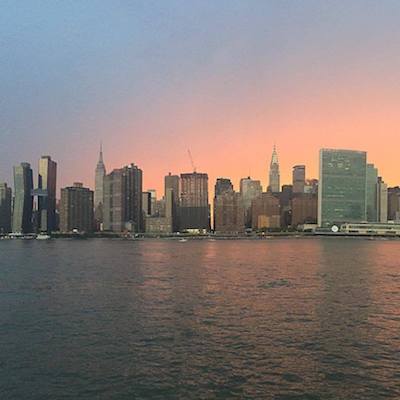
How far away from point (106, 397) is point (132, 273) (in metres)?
70.3

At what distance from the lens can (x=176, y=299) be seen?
61.7m

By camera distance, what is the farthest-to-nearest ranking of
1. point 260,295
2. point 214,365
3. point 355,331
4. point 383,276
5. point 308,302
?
point 383,276 → point 260,295 → point 308,302 → point 355,331 → point 214,365

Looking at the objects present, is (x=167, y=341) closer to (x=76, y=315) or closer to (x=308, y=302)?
(x=76, y=315)

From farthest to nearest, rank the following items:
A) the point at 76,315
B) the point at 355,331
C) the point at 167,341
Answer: the point at 76,315 → the point at 355,331 → the point at 167,341

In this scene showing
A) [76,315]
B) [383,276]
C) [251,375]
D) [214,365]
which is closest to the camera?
[251,375]

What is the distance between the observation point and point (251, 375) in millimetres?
31984

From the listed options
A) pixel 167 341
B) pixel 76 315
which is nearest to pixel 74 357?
pixel 167 341

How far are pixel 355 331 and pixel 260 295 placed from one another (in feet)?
70.6

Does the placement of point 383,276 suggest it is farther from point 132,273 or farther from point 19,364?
point 19,364

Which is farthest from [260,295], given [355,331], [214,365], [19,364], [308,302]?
[19,364]

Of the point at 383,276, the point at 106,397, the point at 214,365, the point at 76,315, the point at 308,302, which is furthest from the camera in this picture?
the point at 383,276

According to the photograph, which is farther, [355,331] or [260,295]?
[260,295]

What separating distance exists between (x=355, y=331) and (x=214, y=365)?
52.8 feet

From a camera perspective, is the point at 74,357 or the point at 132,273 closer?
the point at 74,357
